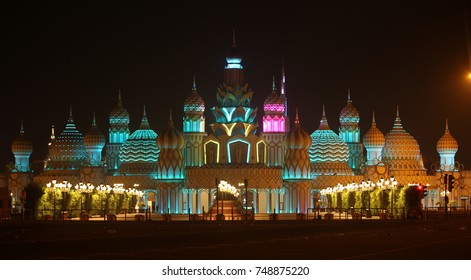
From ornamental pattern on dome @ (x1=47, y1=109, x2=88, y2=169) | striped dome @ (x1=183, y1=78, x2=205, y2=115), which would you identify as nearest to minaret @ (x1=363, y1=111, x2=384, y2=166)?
striped dome @ (x1=183, y1=78, x2=205, y2=115)

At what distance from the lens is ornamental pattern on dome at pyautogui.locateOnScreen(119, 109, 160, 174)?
519 feet

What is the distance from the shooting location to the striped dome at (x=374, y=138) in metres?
172

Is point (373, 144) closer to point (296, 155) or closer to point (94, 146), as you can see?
point (296, 155)

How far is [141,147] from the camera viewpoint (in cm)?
16012

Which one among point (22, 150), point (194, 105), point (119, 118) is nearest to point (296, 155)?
point (194, 105)

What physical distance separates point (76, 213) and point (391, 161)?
78.7 m

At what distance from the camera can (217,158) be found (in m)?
145

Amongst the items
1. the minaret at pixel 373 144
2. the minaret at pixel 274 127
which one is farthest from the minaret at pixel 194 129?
the minaret at pixel 373 144

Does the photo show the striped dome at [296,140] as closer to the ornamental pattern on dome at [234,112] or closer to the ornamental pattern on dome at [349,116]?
the ornamental pattern on dome at [234,112]

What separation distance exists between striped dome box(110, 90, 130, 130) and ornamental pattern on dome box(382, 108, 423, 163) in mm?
38327

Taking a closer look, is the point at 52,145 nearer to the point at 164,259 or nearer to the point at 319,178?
the point at 319,178

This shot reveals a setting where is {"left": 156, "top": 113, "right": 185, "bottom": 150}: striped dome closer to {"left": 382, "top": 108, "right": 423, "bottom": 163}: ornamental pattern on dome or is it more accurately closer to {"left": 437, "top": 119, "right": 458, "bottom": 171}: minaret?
{"left": 382, "top": 108, "right": 423, "bottom": 163}: ornamental pattern on dome

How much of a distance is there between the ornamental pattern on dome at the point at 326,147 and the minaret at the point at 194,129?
21.3 m
